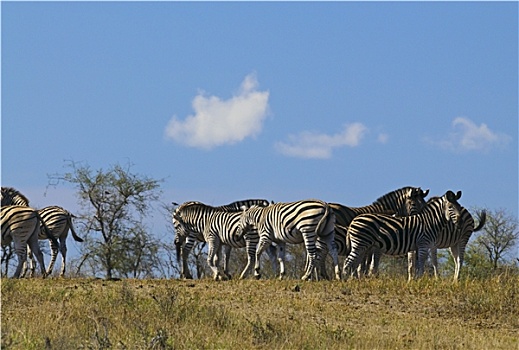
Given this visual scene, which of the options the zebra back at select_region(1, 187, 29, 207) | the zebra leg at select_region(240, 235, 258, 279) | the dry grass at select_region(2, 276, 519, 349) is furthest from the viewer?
the zebra back at select_region(1, 187, 29, 207)

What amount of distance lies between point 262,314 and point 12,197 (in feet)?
38.3

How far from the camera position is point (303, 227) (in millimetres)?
19562

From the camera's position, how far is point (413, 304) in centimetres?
1628

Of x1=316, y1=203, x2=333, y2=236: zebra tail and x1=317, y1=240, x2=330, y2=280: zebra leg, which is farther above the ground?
x1=316, y1=203, x2=333, y2=236: zebra tail

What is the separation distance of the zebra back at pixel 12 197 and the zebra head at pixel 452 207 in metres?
10.7

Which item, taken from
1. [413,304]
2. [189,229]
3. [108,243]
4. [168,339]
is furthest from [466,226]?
[108,243]

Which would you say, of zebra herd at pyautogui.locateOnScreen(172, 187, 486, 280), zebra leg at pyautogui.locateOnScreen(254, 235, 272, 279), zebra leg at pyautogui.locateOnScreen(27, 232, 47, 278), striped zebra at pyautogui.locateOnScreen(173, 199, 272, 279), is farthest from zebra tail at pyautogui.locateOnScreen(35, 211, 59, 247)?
zebra leg at pyautogui.locateOnScreen(254, 235, 272, 279)

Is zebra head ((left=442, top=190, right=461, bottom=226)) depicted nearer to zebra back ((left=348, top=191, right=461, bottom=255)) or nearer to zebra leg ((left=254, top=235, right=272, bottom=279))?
zebra back ((left=348, top=191, right=461, bottom=255))

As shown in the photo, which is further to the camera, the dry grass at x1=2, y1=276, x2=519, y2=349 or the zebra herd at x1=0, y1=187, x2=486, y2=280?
the zebra herd at x1=0, y1=187, x2=486, y2=280

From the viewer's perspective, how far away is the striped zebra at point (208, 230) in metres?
21.7

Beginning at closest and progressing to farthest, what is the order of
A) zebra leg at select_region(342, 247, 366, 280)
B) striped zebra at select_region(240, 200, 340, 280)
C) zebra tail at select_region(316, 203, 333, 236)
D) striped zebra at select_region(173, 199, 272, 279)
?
zebra tail at select_region(316, 203, 333, 236) < striped zebra at select_region(240, 200, 340, 280) < zebra leg at select_region(342, 247, 366, 280) < striped zebra at select_region(173, 199, 272, 279)

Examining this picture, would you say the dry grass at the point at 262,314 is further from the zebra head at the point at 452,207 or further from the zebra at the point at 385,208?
Answer: the zebra at the point at 385,208

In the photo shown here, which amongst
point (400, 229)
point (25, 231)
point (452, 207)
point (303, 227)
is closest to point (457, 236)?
point (452, 207)

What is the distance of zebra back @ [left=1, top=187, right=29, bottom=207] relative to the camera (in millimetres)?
24391
